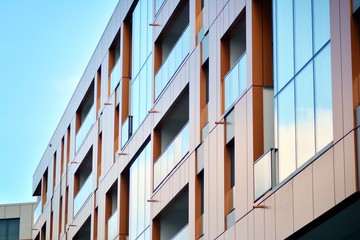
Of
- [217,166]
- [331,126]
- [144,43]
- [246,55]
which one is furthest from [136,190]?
[331,126]

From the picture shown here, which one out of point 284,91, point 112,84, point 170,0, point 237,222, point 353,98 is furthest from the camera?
point 112,84

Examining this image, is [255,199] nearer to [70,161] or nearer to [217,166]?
[217,166]

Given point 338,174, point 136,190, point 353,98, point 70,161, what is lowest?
point 338,174

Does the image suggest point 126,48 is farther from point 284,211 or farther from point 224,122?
point 284,211

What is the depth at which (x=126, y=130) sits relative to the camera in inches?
1912

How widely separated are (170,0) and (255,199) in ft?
48.3

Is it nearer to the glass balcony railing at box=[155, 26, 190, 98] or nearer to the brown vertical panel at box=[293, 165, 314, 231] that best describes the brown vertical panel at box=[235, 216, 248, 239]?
the brown vertical panel at box=[293, 165, 314, 231]

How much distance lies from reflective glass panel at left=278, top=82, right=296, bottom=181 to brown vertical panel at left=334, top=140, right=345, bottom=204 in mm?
3057

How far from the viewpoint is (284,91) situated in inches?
1099

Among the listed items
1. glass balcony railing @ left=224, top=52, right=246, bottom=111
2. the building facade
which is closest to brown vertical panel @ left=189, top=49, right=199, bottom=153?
glass balcony railing @ left=224, top=52, right=246, bottom=111

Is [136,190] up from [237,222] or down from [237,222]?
→ up

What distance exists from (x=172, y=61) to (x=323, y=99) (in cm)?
1673

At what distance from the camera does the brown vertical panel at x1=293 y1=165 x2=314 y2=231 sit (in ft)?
83.0

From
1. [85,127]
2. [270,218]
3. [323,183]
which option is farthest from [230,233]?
[85,127]
